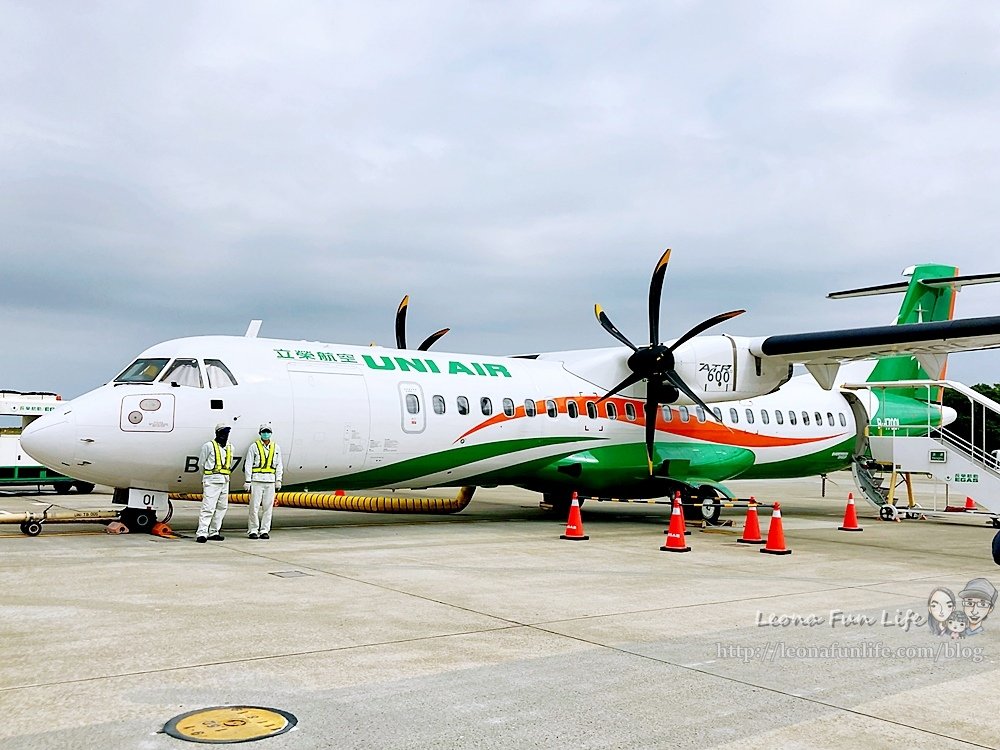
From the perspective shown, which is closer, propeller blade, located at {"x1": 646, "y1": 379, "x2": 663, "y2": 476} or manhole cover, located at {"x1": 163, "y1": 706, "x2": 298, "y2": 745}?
manhole cover, located at {"x1": 163, "y1": 706, "x2": 298, "y2": 745}

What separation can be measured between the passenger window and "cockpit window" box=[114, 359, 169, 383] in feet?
12.3

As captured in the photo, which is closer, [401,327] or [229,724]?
[229,724]

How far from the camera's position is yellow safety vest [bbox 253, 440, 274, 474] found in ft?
42.0

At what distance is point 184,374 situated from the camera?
12.9 metres

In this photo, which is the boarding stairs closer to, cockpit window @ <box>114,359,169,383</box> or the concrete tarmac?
the concrete tarmac

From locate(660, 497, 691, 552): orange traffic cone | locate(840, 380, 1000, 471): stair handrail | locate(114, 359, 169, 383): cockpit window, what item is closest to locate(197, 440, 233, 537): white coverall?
locate(114, 359, 169, 383): cockpit window

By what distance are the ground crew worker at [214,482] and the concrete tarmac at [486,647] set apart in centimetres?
44

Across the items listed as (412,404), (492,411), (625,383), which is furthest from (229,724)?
(625,383)

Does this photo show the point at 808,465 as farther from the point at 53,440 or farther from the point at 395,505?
the point at 53,440

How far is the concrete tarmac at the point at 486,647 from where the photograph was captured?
464cm

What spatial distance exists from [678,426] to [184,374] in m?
9.70

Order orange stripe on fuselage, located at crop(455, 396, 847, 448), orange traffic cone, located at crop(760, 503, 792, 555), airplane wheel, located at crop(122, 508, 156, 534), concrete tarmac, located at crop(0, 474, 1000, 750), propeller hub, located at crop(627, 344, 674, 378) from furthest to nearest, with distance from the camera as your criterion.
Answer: propeller hub, located at crop(627, 344, 674, 378) < orange stripe on fuselage, located at crop(455, 396, 847, 448) < airplane wheel, located at crop(122, 508, 156, 534) < orange traffic cone, located at crop(760, 503, 792, 555) < concrete tarmac, located at crop(0, 474, 1000, 750)

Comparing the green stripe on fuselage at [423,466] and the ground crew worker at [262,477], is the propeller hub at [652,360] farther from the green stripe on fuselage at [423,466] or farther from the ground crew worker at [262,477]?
the ground crew worker at [262,477]

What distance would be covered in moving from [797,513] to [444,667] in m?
18.2
